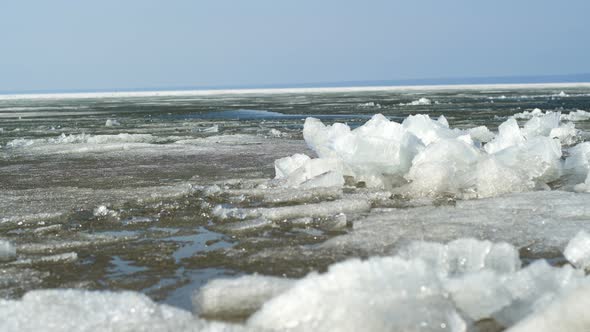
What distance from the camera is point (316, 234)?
4094 millimetres

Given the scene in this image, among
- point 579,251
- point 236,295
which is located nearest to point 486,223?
point 579,251

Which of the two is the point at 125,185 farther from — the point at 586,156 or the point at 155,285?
the point at 586,156

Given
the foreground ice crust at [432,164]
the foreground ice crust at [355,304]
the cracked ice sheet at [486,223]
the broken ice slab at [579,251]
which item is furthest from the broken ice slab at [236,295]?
the foreground ice crust at [432,164]

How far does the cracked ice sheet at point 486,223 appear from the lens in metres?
3.76

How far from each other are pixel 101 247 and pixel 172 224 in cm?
69

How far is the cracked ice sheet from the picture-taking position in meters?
3.76

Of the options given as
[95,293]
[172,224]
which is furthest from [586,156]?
[95,293]

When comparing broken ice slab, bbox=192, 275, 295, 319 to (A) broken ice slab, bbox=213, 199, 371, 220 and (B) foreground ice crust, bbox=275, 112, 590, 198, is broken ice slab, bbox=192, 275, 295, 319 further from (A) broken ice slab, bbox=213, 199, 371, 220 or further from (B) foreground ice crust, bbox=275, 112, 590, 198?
(B) foreground ice crust, bbox=275, 112, 590, 198

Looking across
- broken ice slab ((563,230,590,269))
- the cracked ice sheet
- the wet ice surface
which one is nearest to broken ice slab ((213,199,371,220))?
the wet ice surface

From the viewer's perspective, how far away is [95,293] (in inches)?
112

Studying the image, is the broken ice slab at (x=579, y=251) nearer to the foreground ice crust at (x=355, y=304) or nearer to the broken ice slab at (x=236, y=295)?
the foreground ice crust at (x=355, y=304)

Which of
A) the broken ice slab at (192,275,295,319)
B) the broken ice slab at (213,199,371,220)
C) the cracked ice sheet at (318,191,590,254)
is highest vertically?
the broken ice slab at (192,275,295,319)

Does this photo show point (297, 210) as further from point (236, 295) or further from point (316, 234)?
point (236, 295)

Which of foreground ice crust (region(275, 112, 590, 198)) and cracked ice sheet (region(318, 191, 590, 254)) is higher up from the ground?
foreground ice crust (region(275, 112, 590, 198))
